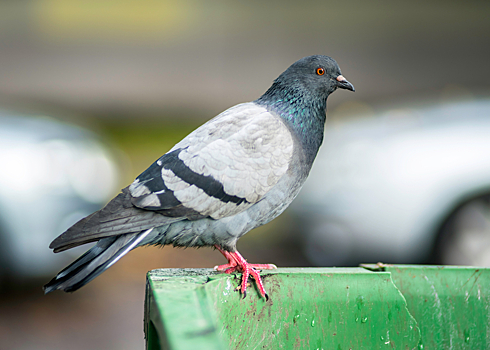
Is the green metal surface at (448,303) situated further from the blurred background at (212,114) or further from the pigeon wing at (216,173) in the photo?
the blurred background at (212,114)

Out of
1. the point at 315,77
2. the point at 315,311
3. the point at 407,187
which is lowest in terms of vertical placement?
the point at 315,311

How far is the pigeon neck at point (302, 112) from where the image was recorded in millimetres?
2121

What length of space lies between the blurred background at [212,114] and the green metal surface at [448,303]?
7.63 feet

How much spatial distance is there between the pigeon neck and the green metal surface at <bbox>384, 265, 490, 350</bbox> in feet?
2.41

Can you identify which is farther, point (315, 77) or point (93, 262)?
point (315, 77)

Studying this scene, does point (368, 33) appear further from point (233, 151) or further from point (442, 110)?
point (233, 151)

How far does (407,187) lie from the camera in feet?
13.2

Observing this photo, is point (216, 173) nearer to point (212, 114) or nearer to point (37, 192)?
point (37, 192)

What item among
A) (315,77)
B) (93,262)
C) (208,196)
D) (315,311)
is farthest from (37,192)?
(315,311)

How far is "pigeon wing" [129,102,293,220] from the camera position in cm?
180

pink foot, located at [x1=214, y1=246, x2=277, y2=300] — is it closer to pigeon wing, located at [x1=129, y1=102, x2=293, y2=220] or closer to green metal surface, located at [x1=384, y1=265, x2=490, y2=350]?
pigeon wing, located at [x1=129, y1=102, x2=293, y2=220]

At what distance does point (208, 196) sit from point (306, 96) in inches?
29.9

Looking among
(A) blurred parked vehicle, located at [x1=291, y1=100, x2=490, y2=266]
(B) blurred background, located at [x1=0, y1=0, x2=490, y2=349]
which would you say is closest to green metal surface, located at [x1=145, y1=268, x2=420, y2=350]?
→ (B) blurred background, located at [x1=0, y1=0, x2=490, y2=349]

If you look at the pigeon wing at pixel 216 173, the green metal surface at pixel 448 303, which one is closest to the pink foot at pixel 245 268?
the pigeon wing at pixel 216 173
